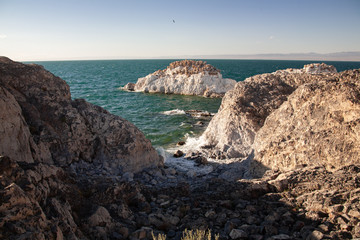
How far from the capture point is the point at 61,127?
31.1 ft

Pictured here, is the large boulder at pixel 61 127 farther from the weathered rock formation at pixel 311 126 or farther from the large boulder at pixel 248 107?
the large boulder at pixel 248 107

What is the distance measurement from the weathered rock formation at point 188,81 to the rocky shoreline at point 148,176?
34.0 metres

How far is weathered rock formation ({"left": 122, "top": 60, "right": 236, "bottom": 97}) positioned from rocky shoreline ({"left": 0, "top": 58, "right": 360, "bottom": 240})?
33962 millimetres

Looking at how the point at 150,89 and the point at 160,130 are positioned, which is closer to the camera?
the point at 160,130

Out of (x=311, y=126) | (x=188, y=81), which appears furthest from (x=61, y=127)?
(x=188, y=81)

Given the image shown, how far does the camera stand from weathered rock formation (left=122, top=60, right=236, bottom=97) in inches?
1828

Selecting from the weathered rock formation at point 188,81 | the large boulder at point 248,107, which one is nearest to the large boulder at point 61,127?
the large boulder at point 248,107

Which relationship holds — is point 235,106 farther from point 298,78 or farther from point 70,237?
point 70,237

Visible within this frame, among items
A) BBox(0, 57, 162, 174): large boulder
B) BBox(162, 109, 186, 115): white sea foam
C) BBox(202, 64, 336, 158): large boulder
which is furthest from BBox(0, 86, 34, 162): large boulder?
BBox(162, 109, 186, 115): white sea foam

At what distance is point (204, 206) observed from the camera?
6789 mm

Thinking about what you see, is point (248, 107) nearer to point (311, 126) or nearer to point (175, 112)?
point (311, 126)

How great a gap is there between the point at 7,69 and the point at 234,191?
9.24 m

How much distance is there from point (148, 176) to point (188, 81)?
128 feet

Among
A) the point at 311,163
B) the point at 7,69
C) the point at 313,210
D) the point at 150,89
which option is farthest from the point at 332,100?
the point at 150,89
